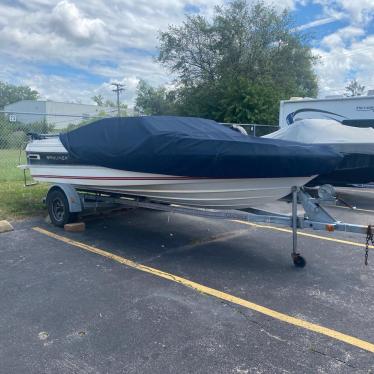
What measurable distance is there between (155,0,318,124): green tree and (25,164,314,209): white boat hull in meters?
22.5

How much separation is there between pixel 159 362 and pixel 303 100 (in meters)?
11.1

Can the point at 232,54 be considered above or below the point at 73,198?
above

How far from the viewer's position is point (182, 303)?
386 cm

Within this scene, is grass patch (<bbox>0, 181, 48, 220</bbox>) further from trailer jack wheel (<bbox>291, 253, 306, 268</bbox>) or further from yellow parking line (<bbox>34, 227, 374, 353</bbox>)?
trailer jack wheel (<bbox>291, 253, 306, 268</bbox>)

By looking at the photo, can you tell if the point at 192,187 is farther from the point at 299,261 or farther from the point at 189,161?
the point at 299,261

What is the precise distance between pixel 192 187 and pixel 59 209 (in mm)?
2833

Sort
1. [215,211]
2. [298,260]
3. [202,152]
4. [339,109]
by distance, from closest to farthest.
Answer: [202,152] → [298,260] → [215,211] → [339,109]


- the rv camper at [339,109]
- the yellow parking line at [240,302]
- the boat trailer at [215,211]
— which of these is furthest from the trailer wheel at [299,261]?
the rv camper at [339,109]

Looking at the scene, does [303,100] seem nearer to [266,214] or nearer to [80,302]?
[266,214]

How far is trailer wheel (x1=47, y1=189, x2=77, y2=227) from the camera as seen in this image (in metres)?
6.42

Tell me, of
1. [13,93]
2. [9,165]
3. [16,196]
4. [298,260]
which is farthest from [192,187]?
[13,93]

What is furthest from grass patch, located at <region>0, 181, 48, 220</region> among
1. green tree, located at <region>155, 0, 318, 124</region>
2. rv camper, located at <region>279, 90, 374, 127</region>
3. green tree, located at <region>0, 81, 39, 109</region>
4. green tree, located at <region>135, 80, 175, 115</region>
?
green tree, located at <region>0, 81, 39, 109</region>

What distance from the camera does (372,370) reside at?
286 cm

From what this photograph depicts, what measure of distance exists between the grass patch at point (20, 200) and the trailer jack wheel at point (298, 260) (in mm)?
4991
